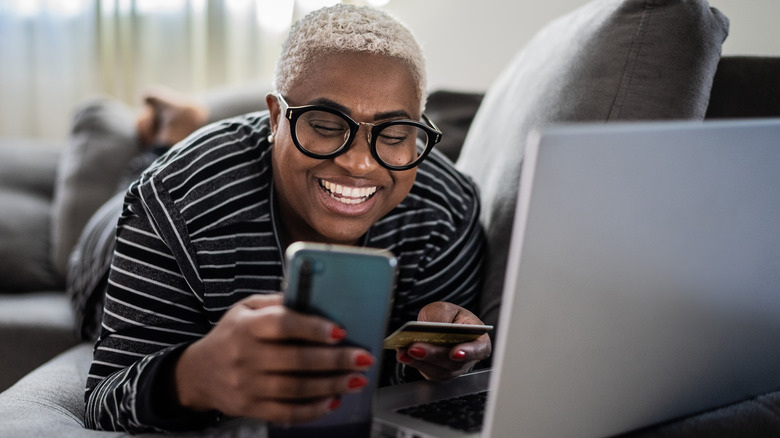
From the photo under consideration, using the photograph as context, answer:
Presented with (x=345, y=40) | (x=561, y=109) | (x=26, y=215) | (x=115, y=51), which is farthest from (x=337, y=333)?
(x=115, y=51)

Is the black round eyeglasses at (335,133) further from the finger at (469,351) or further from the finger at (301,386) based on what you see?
the finger at (301,386)

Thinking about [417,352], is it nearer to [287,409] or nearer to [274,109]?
[287,409]

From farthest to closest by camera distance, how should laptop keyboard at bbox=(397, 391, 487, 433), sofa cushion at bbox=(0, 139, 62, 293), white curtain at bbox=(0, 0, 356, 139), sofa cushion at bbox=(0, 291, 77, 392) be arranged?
white curtain at bbox=(0, 0, 356, 139) → sofa cushion at bbox=(0, 139, 62, 293) → sofa cushion at bbox=(0, 291, 77, 392) → laptop keyboard at bbox=(397, 391, 487, 433)

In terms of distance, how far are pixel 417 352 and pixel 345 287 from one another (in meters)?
0.27

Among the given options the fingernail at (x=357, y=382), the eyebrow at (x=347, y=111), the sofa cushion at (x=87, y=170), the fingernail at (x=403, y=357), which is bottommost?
the sofa cushion at (x=87, y=170)

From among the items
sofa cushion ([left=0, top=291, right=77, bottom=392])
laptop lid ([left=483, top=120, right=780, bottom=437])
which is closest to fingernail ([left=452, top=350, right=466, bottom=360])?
laptop lid ([left=483, top=120, right=780, bottom=437])

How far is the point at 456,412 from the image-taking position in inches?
29.1

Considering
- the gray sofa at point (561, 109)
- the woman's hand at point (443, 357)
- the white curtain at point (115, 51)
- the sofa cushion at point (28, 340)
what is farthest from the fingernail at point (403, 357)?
the white curtain at point (115, 51)

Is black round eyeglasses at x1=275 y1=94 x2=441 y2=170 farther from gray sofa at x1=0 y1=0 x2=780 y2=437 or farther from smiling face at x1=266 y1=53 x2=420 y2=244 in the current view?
gray sofa at x1=0 y1=0 x2=780 y2=437

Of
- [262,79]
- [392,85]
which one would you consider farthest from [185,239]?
[262,79]

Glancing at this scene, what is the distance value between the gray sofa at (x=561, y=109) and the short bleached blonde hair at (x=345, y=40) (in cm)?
27

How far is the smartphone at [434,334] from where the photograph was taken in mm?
735

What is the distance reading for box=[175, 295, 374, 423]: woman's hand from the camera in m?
0.56

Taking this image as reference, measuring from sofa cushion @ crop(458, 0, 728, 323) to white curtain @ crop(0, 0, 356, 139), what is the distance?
A: 1.67 metres
